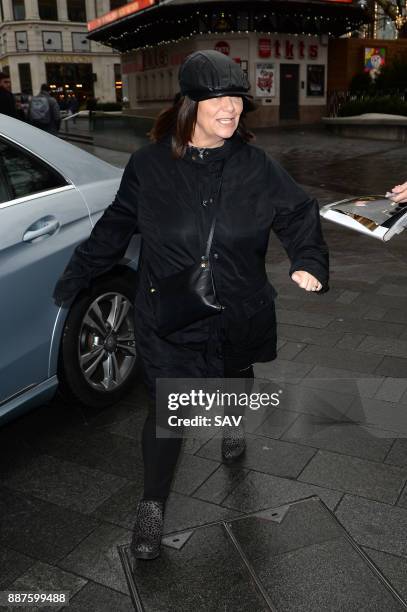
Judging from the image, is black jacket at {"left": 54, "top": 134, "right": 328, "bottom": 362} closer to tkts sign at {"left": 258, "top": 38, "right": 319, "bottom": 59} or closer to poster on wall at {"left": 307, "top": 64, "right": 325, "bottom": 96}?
tkts sign at {"left": 258, "top": 38, "right": 319, "bottom": 59}

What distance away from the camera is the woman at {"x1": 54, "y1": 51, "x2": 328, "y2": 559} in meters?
2.40

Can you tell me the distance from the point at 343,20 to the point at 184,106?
107 feet

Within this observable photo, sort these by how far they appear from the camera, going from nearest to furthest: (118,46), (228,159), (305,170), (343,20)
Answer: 1. (228,159)
2. (305,170)
3. (343,20)
4. (118,46)

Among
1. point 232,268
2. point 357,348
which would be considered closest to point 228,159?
point 232,268

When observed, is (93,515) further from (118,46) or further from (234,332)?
(118,46)

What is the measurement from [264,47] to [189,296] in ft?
100

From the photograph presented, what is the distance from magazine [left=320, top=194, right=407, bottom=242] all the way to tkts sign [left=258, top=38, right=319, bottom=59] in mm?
29999

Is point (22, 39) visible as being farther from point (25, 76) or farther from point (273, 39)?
point (273, 39)

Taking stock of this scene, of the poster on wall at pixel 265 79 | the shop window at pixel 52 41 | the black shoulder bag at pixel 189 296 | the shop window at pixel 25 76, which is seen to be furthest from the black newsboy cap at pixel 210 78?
the shop window at pixel 52 41

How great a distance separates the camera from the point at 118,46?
42656 millimetres

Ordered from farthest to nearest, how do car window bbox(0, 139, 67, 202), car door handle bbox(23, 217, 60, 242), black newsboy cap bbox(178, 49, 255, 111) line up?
car window bbox(0, 139, 67, 202), car door handle bbox(23, 217, 60, 242), black newsboy cap bbox(178, 49, 255, 111)

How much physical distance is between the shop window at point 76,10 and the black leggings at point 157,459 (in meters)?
72.6

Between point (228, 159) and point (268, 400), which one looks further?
point (268, 400)

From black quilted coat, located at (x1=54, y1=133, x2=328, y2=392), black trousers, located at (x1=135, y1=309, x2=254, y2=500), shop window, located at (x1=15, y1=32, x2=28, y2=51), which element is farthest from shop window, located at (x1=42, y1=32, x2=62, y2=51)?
black trousers, located at (x1=135, y1=309, x2=254, y2=500)
